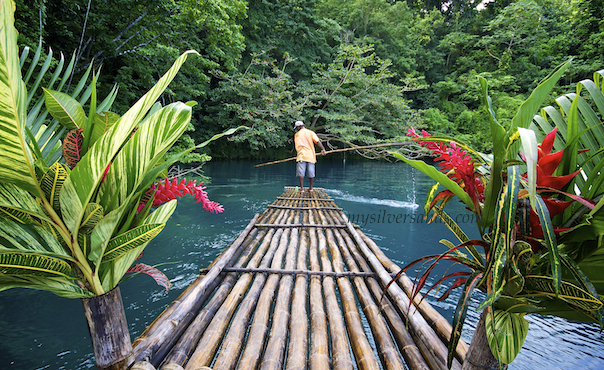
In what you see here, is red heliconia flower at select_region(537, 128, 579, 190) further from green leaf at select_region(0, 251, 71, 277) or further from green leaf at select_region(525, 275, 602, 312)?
green leaf at select_region(0, 251, 71, 277)

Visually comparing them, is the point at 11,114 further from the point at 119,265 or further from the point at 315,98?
the point at 315,98

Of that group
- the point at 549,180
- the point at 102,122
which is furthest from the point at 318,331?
the point at 102,122

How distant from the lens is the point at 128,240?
58 centimetres

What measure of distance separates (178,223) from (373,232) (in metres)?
2.96

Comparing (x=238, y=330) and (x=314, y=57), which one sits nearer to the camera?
(x=238, y=330)

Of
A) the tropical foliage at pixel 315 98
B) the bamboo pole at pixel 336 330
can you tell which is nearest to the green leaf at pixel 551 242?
the bamboo pole at pixel 336 330

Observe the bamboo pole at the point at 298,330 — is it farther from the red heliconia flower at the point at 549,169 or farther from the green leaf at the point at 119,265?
the red heliconia flower at the point at 549,169

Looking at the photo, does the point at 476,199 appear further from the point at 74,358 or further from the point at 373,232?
the point at 373,232

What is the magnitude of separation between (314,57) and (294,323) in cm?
1477

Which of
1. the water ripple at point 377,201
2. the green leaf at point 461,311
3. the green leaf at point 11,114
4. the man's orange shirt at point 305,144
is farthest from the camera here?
the water ripple at point 377,201

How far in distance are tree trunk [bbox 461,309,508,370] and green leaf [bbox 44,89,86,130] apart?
1.04 meters

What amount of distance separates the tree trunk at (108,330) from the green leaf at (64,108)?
0.40 m

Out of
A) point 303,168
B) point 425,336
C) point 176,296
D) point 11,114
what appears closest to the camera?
point 11,114

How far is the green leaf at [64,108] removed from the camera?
0.53 meters
